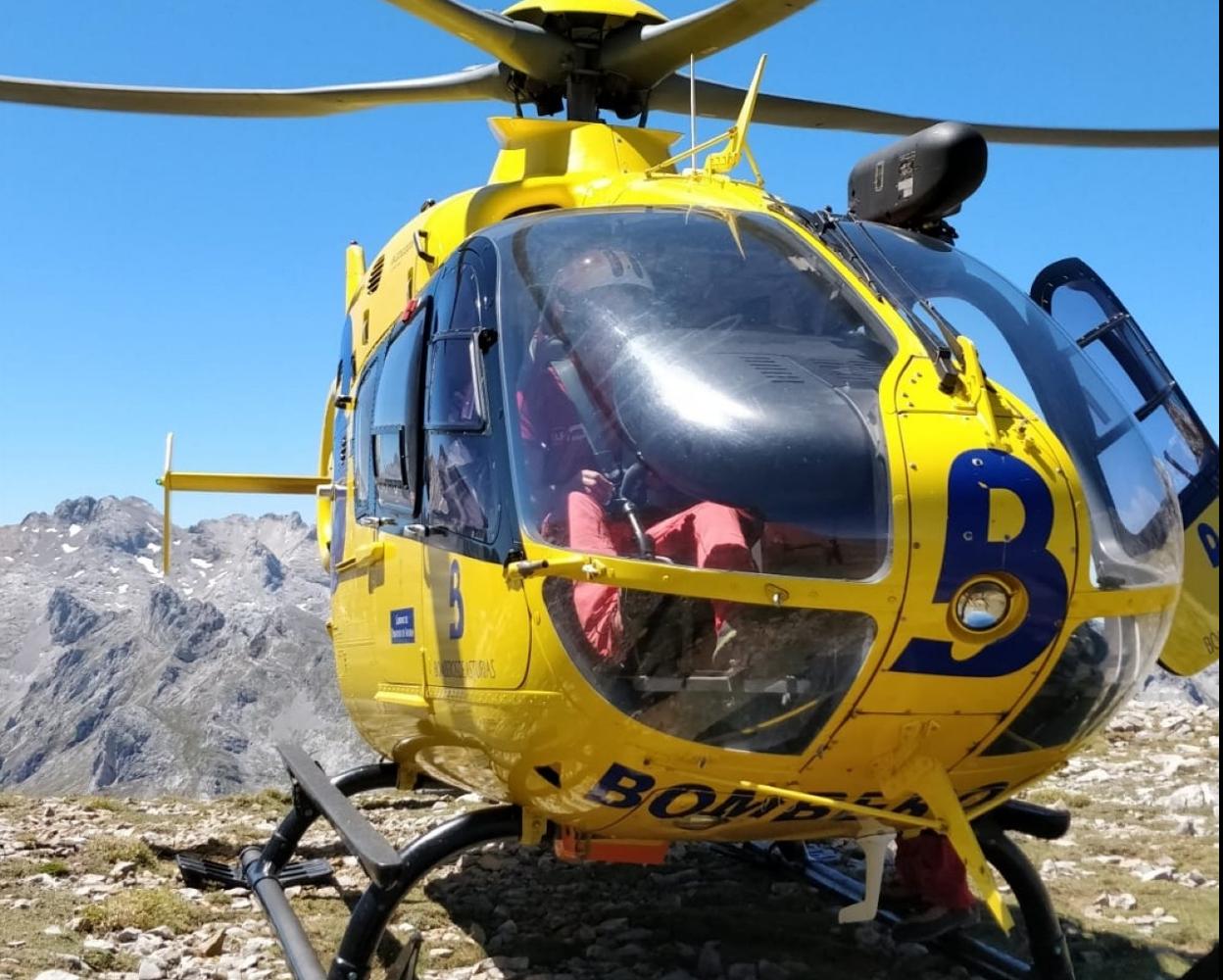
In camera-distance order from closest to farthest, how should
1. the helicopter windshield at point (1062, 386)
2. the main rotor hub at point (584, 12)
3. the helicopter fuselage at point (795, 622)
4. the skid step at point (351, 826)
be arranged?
the helicopter fuselage at point (795, 622), the helicopter windshield at point (1062, 386), the skid step at point (351, 826), the main rotor hub at point (584, 12)

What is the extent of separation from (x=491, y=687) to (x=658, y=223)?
1728 mm

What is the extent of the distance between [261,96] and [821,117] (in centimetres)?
315

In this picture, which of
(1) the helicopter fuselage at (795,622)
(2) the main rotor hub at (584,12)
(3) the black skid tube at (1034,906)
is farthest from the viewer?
(2) the main rotor hub at (584,12)

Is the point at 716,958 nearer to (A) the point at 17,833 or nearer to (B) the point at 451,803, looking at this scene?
(B) the point at 451,803

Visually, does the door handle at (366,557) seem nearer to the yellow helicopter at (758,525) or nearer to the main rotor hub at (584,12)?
the yellow helicopter at (758,525)

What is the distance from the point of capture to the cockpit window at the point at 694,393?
3.22m

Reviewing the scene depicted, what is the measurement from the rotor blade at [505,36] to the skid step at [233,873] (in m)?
4.17

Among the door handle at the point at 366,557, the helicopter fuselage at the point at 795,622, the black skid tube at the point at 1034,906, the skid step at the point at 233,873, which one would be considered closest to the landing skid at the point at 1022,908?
the black skid tube at the point at 1034,906

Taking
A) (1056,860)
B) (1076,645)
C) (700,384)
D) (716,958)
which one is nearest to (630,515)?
(700,384)

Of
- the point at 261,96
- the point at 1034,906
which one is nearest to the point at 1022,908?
the point at 1034,906

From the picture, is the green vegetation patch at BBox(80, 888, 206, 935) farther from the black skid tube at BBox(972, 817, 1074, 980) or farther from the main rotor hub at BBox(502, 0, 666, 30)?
the main rotor hub at BBox(502, 0, 666, 30)

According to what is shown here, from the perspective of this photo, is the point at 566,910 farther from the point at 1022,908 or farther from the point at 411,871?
the point at 1022,908

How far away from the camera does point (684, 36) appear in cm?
571

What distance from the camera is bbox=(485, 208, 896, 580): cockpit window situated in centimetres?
322
